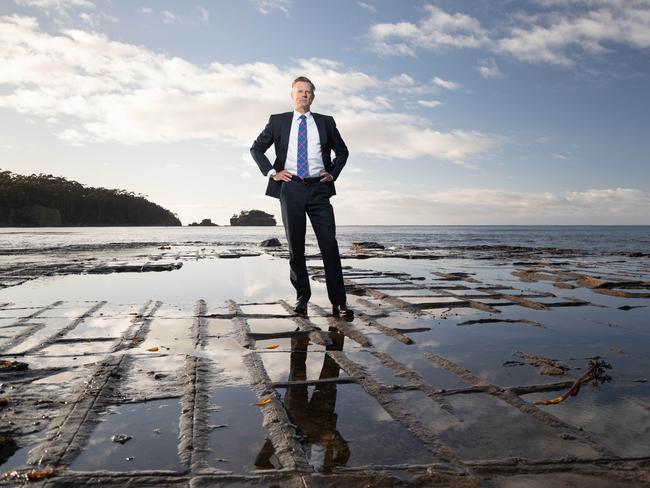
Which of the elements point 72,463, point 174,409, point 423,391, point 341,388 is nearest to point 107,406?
point 174,409

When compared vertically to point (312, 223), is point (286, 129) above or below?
above

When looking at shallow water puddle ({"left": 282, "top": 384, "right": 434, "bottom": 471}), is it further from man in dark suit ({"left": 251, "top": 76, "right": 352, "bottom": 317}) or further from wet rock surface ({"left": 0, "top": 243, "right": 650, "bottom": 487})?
man in dark suit ({"left": 251, "top": 76, "right": 352, "bottom": 317})

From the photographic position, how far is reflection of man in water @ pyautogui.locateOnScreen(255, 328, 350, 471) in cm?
158

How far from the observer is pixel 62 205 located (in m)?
99.5

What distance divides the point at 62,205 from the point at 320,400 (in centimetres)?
11298

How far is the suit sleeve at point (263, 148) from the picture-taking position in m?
4.61

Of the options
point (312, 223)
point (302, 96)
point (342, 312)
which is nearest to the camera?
point (342, 312)

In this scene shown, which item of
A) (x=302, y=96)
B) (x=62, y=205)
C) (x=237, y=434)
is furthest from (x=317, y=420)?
(x=62, y=205)

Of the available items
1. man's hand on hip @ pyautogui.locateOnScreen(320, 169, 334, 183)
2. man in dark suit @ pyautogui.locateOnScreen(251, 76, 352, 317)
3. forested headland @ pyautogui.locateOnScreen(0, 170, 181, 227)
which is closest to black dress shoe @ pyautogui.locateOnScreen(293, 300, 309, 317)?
man in dark suit @ pyautogui.locateOnScreen(251, 76, 352, 317)

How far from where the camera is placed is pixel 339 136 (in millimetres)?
4715

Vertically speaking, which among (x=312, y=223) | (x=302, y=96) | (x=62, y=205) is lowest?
(x=312, y=223)

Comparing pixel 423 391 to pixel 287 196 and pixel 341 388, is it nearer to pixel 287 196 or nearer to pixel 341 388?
pixel 341 388

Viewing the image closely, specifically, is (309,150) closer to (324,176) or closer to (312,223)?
(324,176)

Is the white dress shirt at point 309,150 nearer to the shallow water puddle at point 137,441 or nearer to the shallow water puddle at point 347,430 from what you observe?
the shallow water puddle at point 347,430
